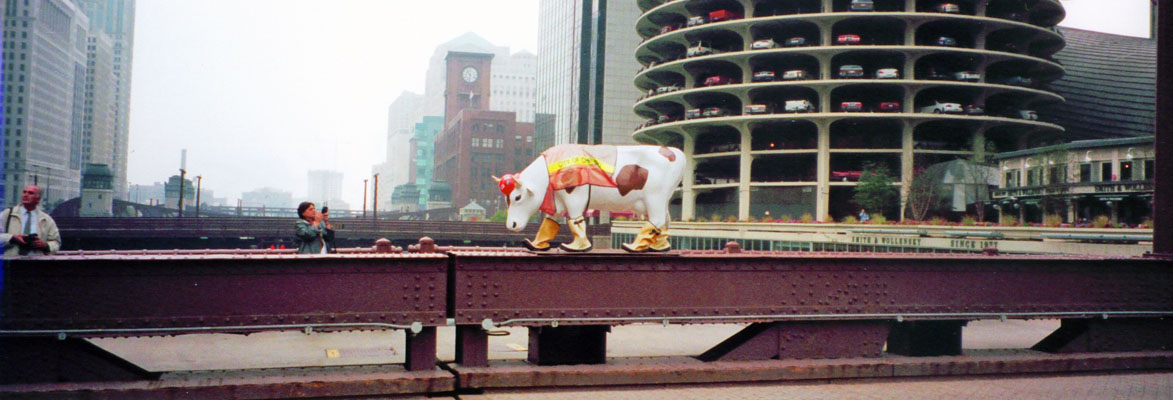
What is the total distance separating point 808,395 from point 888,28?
226 ft

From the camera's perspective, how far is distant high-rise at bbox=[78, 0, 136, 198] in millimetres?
165250

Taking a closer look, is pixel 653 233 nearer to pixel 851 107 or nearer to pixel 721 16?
pixel 851 107

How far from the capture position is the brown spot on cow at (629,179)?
11500 millimetres

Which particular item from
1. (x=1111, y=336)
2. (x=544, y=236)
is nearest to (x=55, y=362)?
(x=544, y=236)

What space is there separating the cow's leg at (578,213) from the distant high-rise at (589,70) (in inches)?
3597

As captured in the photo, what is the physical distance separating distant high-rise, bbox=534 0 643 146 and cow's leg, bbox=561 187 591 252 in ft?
300

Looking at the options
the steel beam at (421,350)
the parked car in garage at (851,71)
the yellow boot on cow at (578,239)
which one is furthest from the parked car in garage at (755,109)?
the steel beam at (421,350)

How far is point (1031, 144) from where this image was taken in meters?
77.9

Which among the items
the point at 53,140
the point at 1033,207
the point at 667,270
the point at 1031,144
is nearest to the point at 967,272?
the point at 667,270

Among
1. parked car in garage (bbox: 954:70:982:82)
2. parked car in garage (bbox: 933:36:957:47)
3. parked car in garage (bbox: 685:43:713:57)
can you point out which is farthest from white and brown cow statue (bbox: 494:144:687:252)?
parked car in garage (bbox: 954:70:982:82)

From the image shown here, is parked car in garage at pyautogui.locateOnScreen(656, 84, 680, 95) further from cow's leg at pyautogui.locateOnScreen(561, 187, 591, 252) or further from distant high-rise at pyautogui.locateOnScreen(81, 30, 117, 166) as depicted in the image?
distant high-rise at pyautogui.locateOnScreen(81, 30, 117, 166)

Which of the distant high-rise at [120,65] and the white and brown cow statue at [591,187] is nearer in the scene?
the white and brown cow statue at [591,187]

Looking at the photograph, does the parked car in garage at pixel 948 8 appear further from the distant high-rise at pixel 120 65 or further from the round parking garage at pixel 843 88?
the distant high-rise at pixel 120 65

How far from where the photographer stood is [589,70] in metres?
114
